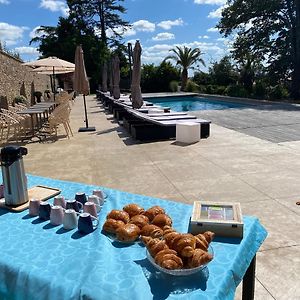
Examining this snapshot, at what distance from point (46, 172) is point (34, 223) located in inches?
150

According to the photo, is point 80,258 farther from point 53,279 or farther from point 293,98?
point 293,98

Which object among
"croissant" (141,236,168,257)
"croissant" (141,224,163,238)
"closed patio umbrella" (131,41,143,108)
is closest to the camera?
"croissant" (141,236,168,257)

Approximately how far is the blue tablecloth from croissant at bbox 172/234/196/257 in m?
0.09

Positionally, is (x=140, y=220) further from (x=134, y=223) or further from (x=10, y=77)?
(x=10, y=77)

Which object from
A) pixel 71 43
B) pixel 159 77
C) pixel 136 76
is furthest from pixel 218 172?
pixel 71 43

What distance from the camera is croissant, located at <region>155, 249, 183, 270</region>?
4.01ft

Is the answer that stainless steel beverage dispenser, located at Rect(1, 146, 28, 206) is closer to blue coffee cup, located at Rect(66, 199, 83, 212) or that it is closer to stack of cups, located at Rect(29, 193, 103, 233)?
stack of cups, located at Rect(29, 193, 103, 233)

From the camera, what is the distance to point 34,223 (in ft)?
5.72

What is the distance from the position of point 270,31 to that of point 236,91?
402 centimetres

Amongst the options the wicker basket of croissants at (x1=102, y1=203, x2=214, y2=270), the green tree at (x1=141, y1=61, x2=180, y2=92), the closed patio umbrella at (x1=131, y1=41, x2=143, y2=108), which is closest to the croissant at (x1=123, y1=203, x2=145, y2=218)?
the wicker basket of croissants at (x1=102, y1=203, x2=214, y2=270)

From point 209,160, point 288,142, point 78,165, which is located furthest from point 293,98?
point 78,165

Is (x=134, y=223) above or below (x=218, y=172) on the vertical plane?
above

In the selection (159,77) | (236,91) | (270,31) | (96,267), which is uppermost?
(270,31)

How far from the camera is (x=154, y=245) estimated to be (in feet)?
4.40
